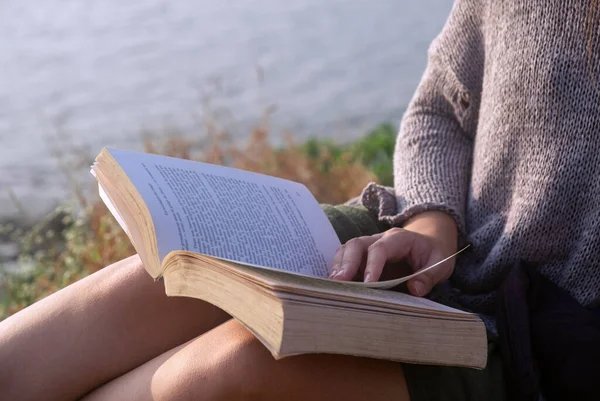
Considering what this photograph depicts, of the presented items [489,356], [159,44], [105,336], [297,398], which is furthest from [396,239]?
[159,44]

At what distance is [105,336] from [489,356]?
0.58 m

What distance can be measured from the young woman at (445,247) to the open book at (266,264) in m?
0.09

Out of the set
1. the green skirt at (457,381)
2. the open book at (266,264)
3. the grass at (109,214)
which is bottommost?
the grass at (109,214)

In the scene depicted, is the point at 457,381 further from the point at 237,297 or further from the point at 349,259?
the point at 237,297

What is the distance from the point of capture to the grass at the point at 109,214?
2.49 metres

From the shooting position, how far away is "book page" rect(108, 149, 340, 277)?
1093 millimetres

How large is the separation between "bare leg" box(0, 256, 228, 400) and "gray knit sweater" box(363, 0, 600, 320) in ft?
1.41

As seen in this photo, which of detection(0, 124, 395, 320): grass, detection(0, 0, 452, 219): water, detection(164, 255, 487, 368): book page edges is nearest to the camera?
detection(164, 255, 487, 368): book page edges

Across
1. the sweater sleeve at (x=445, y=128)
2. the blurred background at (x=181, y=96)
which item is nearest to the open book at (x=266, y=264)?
the sweater sleeve at (x=445, y=128)

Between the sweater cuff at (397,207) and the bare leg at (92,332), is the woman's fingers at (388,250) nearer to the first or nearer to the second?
the sweater cuff at (397,207)

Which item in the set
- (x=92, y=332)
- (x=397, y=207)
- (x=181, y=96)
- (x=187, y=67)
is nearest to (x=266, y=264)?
(x=92, y=332)

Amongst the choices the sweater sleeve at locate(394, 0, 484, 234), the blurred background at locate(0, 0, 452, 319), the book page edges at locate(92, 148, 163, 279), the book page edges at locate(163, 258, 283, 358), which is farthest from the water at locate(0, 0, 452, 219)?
the book page edges at locate(163, 258, 283, 358)

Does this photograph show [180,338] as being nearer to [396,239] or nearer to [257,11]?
[396,239]

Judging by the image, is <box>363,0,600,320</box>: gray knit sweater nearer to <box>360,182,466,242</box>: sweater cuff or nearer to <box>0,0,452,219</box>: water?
<box>360,182,466,242</box>: sweater cuff
